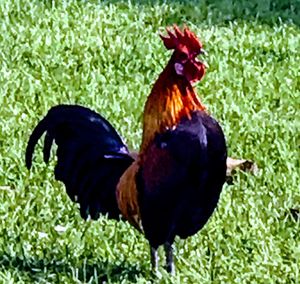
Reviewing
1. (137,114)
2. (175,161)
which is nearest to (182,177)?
(175,161)

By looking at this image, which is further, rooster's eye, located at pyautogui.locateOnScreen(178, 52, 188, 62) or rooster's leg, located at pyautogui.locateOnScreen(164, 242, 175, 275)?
rooster's leg, located at pyautogui.locateOnScreen(164, 242, 175, 275)

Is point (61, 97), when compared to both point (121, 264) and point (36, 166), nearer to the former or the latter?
point (36, 166)

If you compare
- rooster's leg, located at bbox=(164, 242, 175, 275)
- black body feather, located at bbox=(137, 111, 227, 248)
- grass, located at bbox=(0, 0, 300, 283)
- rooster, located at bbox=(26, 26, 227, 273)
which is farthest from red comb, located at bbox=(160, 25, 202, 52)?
grass, located at bbox=(0, 0, 300, 283)

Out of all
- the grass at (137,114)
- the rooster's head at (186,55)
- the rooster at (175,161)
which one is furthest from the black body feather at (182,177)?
the grass at (137,114)

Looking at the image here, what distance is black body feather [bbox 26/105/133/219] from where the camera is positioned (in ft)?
15.7

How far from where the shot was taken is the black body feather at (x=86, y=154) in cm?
478

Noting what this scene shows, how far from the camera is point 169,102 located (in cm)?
443

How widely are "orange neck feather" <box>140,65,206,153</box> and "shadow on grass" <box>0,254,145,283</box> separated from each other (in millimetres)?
564

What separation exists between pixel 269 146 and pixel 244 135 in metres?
0.17

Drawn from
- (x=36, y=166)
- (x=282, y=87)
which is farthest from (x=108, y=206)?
(x=282, y=87)

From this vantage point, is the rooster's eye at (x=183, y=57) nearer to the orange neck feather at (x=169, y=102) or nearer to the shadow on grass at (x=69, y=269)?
the orange neck feather at (x=169, y=102)

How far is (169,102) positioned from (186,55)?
174 millimetres

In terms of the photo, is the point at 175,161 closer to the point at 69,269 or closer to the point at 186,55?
the point at 186,55

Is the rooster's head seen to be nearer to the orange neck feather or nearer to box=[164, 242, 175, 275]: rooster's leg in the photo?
the orange neck feather
